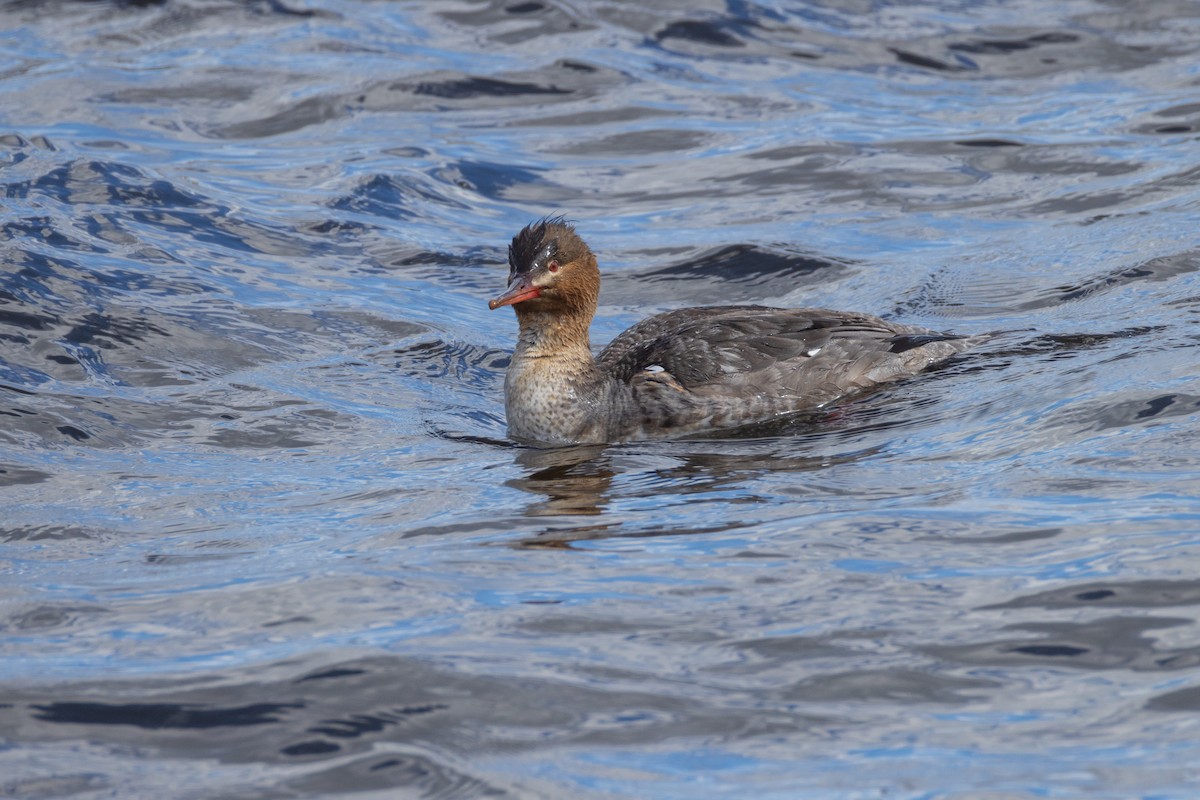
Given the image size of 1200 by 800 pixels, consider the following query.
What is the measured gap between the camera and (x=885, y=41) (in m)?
19.8

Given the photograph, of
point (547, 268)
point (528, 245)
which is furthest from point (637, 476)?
point (528, 245)

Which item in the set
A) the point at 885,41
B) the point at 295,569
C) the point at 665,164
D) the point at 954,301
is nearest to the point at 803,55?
the point at 885,41

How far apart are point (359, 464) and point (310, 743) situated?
3.86 meters

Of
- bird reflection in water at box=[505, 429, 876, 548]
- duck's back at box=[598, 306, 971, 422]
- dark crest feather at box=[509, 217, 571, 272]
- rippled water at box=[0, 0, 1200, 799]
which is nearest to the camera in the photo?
rippled water at box=[0, 0, 1200, 799]

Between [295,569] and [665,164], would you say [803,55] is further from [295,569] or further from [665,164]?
[295,569]

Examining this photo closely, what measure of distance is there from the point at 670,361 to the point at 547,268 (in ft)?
3.24

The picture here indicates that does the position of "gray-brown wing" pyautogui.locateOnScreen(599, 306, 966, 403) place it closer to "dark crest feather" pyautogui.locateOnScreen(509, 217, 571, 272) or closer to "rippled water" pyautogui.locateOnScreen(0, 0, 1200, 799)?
"rippled water" pyautogui.locateOnScreen(0, 0, 1200, 799)

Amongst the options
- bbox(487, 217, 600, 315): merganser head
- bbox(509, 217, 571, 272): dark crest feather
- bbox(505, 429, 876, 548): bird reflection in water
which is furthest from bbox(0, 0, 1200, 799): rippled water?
bbox(509, 217, 571, 272): dark crest feather

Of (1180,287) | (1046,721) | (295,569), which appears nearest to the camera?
(1046,721)

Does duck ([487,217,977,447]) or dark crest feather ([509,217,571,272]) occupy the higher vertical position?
dark crest feather ([509,217,571,272])

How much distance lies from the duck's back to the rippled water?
0.89ft

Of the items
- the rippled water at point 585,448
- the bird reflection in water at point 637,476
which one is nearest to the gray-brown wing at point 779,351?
the rippled water at point 585,448

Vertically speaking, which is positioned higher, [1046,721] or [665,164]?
[665,164]

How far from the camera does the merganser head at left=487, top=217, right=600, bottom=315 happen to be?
33.1ft
